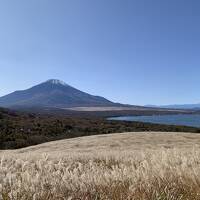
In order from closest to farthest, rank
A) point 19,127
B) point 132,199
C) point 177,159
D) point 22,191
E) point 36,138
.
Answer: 1. point 132,199
2. point 22,191
3. point 177,159
4. point 36,138
5. point 19,127

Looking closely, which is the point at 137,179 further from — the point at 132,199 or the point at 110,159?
the point at 110,159

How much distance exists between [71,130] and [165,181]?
182 feet

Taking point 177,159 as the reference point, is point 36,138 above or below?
below

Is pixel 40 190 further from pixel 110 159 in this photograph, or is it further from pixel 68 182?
pixel 110 159

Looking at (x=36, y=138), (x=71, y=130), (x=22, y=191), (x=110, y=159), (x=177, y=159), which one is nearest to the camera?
(x=22, y=191)

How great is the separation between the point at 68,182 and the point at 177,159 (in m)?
2.11

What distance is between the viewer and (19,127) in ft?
175

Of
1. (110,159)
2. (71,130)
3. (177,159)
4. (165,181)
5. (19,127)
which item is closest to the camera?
(165,181)

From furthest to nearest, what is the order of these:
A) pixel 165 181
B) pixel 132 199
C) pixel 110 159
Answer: pixel 110 159 → pixel 165 181 → pixel 132 199

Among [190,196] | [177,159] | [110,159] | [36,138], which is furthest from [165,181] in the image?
[36,138]

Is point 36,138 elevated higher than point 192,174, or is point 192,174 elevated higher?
point 192,174

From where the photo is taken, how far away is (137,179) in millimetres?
4777

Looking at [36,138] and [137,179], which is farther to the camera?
[36,138]

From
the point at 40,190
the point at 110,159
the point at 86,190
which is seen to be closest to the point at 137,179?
the point at 86,190
